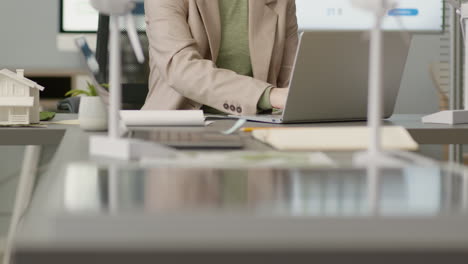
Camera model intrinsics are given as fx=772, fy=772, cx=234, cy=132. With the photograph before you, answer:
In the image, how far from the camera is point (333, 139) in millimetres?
1068

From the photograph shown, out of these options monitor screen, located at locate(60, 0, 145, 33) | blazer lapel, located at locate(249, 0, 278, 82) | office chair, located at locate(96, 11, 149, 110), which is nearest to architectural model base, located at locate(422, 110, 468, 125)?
blazer lapel, located at locate(249, 0, 278, 82)

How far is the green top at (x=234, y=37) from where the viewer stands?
234 cm

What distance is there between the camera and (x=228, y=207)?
0.59 m

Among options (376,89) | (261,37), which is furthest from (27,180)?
(376,89)

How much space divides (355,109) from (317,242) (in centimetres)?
117

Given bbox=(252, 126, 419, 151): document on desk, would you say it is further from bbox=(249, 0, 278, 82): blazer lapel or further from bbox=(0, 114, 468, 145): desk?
bbox=(249, 0, 278, 82): blazer lapel

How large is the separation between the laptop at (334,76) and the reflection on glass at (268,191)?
69cm

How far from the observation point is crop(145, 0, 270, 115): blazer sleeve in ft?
6.22

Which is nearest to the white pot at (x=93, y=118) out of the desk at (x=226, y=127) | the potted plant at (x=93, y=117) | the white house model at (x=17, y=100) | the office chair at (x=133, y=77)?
the potted plant at (x=93, y=117)

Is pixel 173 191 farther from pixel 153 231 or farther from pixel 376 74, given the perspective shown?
pixel 376 74

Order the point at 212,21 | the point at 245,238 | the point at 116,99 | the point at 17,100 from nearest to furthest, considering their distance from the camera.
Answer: the point at 245,238 → the point at 116,99 → the point at 17,100 → the point at 212,21

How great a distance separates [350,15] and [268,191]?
322cm

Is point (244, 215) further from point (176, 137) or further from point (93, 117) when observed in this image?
point (93, 117)

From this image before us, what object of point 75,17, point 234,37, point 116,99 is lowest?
point 116,99
